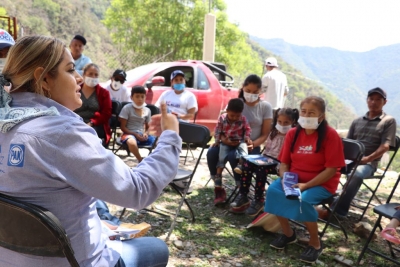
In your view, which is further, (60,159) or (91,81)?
(91,81)

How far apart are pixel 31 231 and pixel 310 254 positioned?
2.64 metres

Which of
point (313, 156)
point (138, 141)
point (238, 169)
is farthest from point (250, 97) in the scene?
point (138, 141)

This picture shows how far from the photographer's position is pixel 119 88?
20.3 feet

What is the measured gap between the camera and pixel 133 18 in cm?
2158

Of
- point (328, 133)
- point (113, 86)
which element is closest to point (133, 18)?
point (113, 86)

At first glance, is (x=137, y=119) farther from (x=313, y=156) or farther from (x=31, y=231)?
(x=31, y=231)

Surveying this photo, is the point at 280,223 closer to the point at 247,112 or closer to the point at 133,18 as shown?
the point at 247,112

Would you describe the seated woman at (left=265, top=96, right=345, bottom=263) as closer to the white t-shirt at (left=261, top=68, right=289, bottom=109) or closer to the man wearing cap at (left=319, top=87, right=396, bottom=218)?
the man wearing cap at (left=319, top=87, right=396, bottom=218)

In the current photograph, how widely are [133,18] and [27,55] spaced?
70.4ft

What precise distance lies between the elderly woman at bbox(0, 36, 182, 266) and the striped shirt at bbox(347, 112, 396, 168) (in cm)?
354

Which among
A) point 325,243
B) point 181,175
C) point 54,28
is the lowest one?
point 325,243

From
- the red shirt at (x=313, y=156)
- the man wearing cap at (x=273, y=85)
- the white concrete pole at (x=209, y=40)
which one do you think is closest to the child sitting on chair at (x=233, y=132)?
the red shirt at (x=313, y=156)

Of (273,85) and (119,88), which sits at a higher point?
(273,85)

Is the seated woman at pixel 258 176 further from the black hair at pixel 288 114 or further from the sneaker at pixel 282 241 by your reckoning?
the sneaker at pixel 282 241
